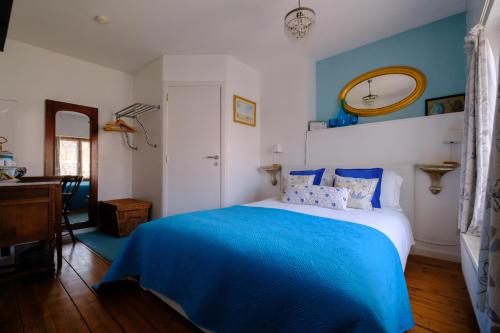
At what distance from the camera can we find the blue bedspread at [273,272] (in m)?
0.80

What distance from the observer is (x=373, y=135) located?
2629 mm

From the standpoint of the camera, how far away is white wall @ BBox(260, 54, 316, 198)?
3.26m

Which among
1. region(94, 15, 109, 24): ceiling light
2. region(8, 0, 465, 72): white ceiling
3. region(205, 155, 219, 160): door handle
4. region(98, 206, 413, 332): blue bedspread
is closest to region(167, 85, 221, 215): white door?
region(205, 155, 219, 160): door handle

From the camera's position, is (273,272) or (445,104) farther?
(445,104)

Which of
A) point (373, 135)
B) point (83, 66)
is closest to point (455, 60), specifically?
point (373, 135)

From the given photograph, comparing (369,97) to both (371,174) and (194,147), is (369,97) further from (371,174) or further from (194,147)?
(194,147)

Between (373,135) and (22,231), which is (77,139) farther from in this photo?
(373,135)

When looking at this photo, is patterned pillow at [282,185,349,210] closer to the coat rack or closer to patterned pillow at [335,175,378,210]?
patterned pillow at [335,175,378,210]

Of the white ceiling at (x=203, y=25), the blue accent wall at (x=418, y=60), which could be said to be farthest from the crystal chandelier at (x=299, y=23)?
the blue accent wall at (x=418, y=60)

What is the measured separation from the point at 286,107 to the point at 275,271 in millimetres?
2890

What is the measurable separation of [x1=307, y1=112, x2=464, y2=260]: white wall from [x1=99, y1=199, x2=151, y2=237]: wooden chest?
2899mm

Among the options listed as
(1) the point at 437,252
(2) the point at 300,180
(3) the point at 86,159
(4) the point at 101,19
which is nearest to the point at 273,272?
(2) the point at 300,180

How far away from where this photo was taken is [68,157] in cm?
315

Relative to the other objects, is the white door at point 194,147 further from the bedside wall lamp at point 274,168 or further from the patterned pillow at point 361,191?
the patterned pillow at point 361,191
